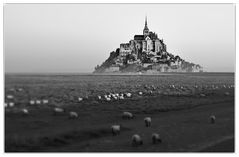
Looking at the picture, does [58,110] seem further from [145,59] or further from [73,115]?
[145,59]

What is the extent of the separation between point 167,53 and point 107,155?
3.76 meters

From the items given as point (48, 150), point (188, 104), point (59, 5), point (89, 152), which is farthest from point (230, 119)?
point (59, 5)

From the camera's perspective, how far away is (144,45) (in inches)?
382

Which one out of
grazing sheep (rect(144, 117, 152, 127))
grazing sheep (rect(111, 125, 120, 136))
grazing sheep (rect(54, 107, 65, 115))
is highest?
grazing sheep (rect(54, 107, 65, 115))

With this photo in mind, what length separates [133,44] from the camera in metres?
9.35

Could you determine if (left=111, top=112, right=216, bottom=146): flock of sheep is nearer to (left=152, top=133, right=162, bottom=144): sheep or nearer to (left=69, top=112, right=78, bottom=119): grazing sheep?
(left=152, top=133, right=162, bottom=144): sheep

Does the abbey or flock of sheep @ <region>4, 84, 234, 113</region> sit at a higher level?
the abbey

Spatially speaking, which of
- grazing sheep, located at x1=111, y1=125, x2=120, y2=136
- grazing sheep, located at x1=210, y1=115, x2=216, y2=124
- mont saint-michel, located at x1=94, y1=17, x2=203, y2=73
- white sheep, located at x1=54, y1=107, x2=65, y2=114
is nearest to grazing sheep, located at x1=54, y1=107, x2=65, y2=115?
white sheep, located at x1=54, y1=107, x2=65, y2=114

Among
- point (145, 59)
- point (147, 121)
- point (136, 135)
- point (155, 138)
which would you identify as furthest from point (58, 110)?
point (145, 59)

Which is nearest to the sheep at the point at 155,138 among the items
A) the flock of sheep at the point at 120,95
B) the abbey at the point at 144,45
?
the flock of sheep at the point at 120,95

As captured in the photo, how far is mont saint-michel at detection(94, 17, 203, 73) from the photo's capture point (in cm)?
929

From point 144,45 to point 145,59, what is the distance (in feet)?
1.42

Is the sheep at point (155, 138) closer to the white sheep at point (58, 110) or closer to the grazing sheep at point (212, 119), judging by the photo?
the grazing sheep at point (212, 119)

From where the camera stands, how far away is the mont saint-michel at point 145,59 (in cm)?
929
